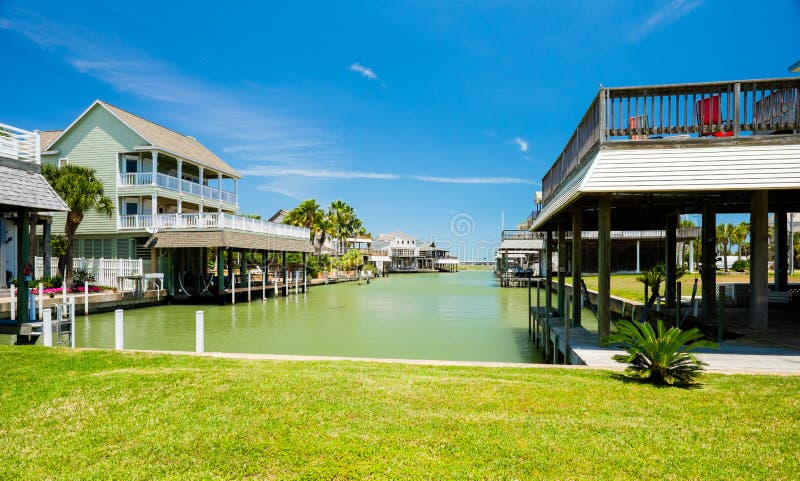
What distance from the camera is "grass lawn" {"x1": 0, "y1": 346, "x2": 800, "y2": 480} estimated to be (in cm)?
378

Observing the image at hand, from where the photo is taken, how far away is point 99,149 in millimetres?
29266

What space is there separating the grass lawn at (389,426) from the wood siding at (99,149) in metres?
25.3

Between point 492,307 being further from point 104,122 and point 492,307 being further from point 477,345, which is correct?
point 104,122

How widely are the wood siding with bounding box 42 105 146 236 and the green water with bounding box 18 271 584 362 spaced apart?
809cm

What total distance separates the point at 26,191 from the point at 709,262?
16654 mm

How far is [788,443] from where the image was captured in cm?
416

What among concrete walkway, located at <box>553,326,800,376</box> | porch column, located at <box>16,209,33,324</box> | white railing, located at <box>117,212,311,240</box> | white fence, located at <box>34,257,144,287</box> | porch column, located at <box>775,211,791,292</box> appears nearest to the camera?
concrete walkway, located at <box>553,326,800,376</box>

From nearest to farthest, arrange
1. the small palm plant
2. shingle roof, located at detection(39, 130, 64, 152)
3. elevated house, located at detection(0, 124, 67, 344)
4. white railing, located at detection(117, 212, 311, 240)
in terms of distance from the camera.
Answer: the small palm plant → elevated house, located at detection(0, 124, 67, 344) → white railing, located at detection(117, 212, 311, 240) → shingle roof, located at detection(39, 130, 64, 152)

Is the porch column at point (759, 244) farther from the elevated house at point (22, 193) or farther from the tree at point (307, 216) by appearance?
the tree at point (307, 216)

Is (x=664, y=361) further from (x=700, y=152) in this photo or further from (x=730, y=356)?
(x=700, y=152)

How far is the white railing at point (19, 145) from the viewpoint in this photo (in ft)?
37.1

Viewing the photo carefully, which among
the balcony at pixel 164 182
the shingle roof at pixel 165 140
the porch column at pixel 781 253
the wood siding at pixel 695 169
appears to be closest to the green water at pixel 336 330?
the wood siding at pixel 695 169

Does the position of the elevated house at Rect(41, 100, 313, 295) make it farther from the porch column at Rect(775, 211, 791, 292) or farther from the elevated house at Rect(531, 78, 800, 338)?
the porch column at Rect(775, 211, 791, 292)

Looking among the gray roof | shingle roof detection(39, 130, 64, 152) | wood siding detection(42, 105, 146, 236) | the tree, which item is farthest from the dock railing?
the tree
